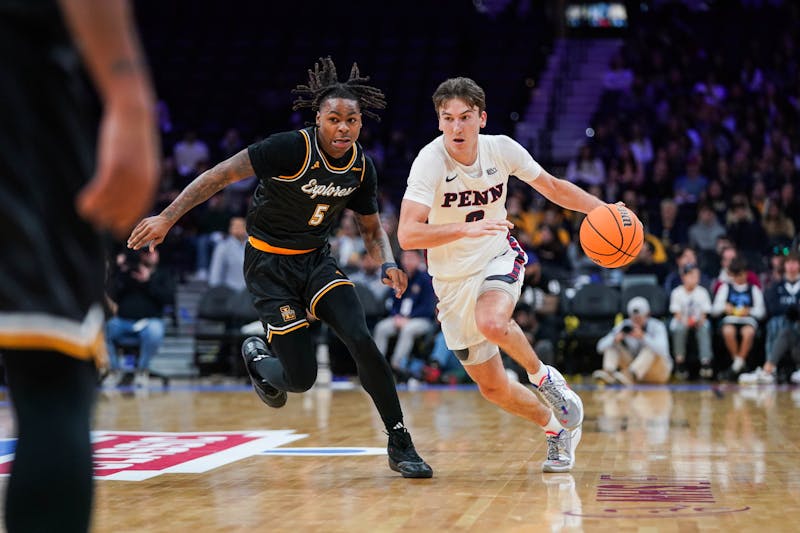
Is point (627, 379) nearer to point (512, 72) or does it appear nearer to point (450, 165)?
point (450, 165)

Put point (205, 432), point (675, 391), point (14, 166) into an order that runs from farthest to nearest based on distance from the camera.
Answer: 1. point (675, 391)
2. point (205, 432)
3. point (14, 166)

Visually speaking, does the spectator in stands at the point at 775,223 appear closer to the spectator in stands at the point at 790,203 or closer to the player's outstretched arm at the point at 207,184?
the spectator in stands at the point at 790,203

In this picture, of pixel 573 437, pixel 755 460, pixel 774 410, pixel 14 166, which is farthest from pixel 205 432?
pixel 14 166

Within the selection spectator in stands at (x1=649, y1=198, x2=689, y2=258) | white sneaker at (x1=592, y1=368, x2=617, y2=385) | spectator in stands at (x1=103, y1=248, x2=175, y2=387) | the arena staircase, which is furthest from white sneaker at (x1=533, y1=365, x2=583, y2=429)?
the arena staircase

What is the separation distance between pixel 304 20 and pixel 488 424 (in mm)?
15982

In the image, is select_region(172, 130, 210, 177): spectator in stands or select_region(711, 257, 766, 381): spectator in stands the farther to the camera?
select_region(172, 130, 210, 177): spectator in stands

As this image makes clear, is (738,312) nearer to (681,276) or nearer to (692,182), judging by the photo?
(681,276)

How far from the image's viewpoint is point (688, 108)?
19.1 metres

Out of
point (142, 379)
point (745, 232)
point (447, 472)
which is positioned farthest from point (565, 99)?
point (447, 472)

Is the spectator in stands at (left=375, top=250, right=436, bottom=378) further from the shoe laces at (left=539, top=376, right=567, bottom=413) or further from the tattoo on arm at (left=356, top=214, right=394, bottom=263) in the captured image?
the shoe laces at (left=539, top=376, right=567, bottom=413)

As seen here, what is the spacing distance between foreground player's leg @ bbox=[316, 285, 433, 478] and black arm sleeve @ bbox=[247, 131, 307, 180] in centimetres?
74

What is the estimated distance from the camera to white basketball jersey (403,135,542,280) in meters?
5.77

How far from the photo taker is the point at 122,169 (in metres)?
2.14

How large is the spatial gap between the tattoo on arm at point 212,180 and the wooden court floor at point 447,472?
138 cm
